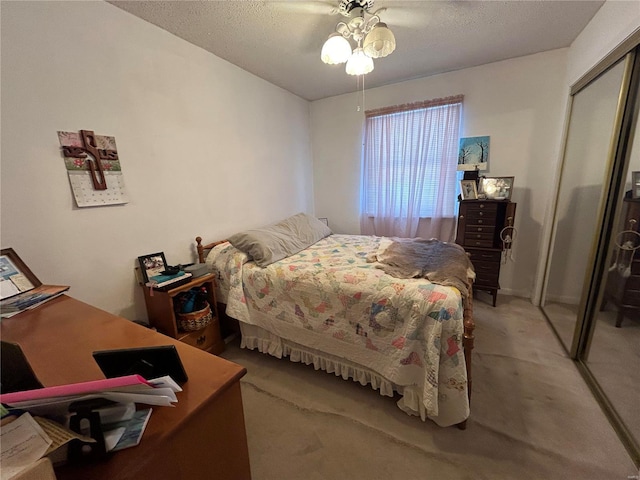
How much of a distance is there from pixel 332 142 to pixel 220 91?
5.33 ft

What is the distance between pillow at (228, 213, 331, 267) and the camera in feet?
7.01

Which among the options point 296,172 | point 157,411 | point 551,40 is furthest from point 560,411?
point 296,172

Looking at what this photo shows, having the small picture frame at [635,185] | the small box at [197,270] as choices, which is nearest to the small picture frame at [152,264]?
the small box at [197,270]

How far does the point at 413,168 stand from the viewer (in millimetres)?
3123

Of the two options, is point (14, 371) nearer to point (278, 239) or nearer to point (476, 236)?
point (278, 239)

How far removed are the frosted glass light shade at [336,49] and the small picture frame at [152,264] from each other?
6.01 ft

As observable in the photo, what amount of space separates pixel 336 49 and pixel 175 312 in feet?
6.89

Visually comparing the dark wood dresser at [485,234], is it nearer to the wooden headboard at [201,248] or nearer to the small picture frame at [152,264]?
the wooden headboard at [201,248]

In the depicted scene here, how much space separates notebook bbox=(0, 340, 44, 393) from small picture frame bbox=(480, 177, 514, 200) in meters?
3.28

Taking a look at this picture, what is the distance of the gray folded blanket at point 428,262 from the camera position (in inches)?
64.4

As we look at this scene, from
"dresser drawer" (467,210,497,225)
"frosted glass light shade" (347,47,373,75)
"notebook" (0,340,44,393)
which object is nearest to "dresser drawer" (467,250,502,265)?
"dresser drawer" (467,210,497,225)

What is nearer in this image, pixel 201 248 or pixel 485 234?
pixel 201 248

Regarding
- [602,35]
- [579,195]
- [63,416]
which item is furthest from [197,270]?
[602,35]

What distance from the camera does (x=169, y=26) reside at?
190 centimetres
